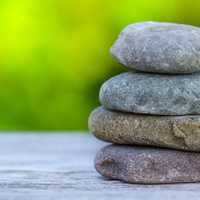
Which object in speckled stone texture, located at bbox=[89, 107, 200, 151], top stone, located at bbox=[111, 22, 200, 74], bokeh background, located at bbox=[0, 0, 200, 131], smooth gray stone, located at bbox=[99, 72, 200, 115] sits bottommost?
bokeh background, located at bbox=[0, 0, 200, 131]

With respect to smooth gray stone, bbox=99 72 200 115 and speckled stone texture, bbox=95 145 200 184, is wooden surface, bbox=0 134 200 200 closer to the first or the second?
speckled stone texture, bbox=95 145 200 184

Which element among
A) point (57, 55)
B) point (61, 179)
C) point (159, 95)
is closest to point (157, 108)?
point (159, 95)

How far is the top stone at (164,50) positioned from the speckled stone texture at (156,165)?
29 cm

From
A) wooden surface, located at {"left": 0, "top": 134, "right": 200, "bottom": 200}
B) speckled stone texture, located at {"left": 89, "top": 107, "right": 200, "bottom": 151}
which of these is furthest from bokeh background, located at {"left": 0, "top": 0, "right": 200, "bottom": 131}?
speckled stone texture, located at {"left": 89, "top": 107, "right": 200, "bottom": 151}

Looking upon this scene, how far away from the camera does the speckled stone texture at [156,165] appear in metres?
2.63

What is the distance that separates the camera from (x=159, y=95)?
2604mm

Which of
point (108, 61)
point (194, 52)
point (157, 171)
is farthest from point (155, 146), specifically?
point (108, 61)

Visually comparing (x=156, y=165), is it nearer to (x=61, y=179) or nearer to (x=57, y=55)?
(x=61, y=179)

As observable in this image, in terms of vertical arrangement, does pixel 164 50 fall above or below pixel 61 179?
above

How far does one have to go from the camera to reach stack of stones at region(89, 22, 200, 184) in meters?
2.60

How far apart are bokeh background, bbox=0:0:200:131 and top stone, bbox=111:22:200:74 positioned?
2.15 metres

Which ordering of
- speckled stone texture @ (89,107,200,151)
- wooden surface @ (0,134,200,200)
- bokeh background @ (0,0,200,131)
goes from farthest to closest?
1. bokeh background @ (0,0,200,131)
2. speckled stone texture @ (89,107,200,151)
3. wooden surface @ (0,134,200,200)

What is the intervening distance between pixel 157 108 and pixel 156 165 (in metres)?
0.20

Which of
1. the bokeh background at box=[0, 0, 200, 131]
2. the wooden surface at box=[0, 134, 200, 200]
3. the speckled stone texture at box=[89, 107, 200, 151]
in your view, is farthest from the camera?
the bokeh background at box=[0, 0, 200, 131]
